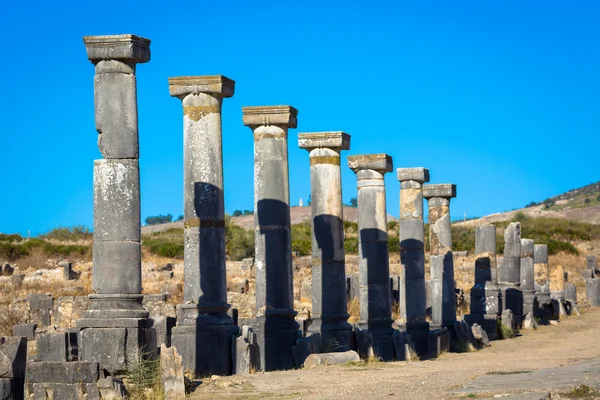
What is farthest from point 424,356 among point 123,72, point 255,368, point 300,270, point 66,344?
point 300,270

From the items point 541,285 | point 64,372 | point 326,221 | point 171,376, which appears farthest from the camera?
point 541,285

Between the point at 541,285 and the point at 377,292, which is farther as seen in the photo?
the point at 541,285

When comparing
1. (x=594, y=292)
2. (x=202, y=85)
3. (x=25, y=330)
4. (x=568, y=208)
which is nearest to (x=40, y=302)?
(x=25, y=330)

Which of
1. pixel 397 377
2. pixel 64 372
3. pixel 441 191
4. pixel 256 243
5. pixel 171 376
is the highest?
pixel 441 191

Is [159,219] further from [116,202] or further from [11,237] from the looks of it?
[116,202]

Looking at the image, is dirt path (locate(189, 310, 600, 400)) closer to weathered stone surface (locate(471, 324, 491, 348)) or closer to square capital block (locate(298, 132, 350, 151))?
weathered stone surface (locate(471, 324, 491, 348))

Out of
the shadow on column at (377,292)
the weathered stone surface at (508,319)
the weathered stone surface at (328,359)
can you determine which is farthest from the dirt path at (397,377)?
→ the weathered stone surface at (508,319)

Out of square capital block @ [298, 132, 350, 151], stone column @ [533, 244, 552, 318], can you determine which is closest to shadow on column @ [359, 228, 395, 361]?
square capital block @ [298, 132, 350, 151]

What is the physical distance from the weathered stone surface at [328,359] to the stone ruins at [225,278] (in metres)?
0.03

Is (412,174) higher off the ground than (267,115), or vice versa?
(267,115)

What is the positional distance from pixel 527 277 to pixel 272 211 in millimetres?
18912

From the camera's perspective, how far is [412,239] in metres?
26.8

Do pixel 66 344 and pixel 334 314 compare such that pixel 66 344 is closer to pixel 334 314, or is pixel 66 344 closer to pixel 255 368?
pixel 255 368

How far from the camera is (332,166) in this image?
2323 centimetres
